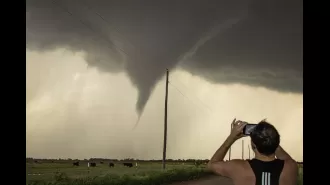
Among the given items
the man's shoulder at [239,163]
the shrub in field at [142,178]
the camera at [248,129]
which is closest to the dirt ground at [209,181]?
the shrub in field at [142,178]

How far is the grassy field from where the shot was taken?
7.64 ft

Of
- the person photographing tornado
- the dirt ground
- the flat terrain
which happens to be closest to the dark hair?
the person photographing tornado

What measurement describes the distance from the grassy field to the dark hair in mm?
772

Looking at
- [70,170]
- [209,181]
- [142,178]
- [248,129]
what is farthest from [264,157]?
[70,170]

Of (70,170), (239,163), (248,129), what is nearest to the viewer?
(239,163)

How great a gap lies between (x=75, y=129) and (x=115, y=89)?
0.31m

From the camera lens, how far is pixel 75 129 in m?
2.39

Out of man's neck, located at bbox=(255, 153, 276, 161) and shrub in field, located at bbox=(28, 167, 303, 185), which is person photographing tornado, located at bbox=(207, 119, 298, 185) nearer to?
man's neck, located at bbox=(255, 153, 276, 161)

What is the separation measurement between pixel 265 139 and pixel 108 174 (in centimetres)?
107

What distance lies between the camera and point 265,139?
1584mm

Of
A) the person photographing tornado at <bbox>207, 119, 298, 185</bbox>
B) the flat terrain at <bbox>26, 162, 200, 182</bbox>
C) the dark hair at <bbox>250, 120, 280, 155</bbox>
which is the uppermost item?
the dark hair at <bbox>250, 120, 280, 155</bbox>

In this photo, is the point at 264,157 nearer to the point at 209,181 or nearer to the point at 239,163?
the point at 239,163
